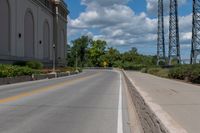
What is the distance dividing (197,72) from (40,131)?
94.2 feet

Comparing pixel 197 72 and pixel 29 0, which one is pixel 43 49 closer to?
pixel 29 0

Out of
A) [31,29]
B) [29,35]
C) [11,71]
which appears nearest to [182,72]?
[11,71]

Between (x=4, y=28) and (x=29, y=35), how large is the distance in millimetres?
14972

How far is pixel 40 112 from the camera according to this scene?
14.8 metres

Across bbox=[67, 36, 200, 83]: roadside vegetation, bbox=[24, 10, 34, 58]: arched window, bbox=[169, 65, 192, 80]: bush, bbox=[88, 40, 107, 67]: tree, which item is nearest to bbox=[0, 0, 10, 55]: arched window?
bbox=[24, 10, 34, 58]: arched window

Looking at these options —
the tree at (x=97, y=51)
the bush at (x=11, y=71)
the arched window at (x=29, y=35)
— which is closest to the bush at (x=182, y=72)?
the bush at (x=11, y=71)

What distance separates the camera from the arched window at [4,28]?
58.4 meters

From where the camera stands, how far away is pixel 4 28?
59.4m

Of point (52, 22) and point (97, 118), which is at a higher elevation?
point (52, 22)

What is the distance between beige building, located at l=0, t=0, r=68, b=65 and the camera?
198 feet

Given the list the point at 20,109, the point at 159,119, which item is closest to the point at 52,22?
the point at 20,109

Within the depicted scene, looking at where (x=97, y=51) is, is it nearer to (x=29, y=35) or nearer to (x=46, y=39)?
(x=46, y=39)

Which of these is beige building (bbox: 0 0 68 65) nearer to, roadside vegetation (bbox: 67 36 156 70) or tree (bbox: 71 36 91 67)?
roadside vegetation (bbox: 67 36 156 70)

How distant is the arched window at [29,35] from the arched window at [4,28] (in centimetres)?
1087
